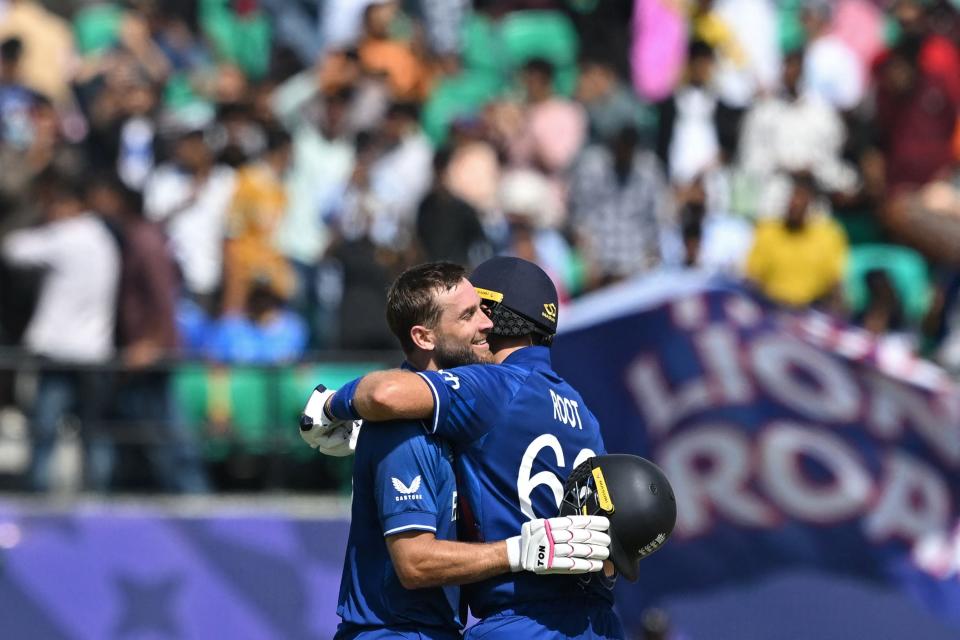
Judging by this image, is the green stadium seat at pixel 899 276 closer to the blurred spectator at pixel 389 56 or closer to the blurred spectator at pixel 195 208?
the blurred spectator at pixel 389 56

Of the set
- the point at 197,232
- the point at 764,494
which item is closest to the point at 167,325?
the point at 197,232

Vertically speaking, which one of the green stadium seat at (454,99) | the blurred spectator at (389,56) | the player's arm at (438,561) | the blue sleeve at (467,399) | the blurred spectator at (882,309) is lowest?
the blurred spectator at (882,309)

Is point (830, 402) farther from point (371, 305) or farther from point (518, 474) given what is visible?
point (518, 474)

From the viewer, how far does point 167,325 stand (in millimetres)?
10789

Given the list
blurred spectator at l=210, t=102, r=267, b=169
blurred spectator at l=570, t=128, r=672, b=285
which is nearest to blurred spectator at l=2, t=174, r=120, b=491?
blurred spectator at l=210, t=102, r=267, b=169

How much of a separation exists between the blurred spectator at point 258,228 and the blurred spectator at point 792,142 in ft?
12.1

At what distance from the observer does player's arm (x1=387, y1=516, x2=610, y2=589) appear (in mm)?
4887

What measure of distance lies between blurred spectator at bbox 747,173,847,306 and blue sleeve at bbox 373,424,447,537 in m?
6.56

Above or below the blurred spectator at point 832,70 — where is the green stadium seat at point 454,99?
below

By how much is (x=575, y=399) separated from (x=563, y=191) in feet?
24.1

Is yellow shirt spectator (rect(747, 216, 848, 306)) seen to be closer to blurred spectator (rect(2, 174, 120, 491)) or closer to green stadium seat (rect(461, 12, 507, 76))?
green stadium seat (rect(461, 12, 507, 76))

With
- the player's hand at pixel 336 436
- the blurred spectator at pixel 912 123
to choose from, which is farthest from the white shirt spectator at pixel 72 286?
the blurred spectator at pixel 912 123

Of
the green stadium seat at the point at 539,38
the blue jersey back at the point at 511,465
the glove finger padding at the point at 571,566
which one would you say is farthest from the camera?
the green stadium seat at the point at 539,38

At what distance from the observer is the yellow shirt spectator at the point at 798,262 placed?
447 inches
